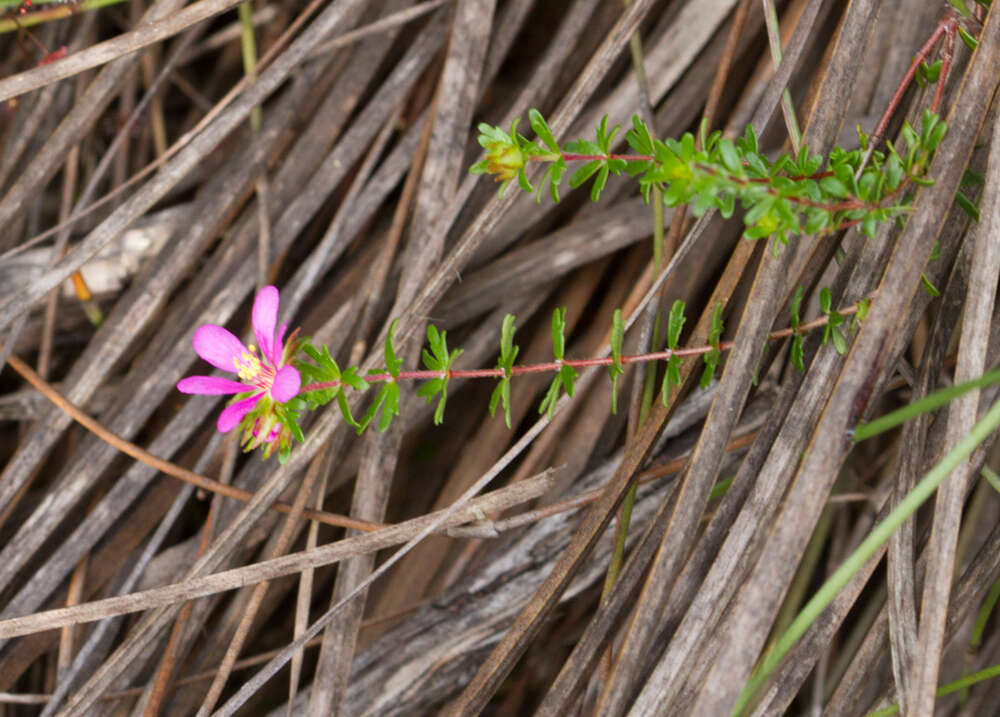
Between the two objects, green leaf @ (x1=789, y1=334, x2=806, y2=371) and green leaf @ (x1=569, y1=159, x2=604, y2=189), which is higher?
green leaf @ (x1=569, y1=159, x2=604, y2=189)

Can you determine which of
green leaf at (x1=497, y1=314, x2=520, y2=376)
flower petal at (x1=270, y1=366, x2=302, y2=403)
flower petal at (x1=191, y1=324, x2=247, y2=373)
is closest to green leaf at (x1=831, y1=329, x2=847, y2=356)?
green leaf at (x1=497, y1=314, x2=520, y2=376)

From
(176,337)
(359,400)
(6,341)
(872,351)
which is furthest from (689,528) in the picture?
(6,341)

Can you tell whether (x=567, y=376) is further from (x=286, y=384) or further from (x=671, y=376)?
(x=286, y=384)

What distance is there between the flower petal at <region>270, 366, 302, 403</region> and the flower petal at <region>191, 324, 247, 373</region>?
0.48ft

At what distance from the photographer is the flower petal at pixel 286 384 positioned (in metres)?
0.83

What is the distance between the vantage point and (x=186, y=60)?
165 cm

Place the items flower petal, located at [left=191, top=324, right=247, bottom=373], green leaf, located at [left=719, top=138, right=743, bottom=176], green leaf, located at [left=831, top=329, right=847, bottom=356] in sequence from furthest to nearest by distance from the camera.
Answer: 1. flower petal, located at [left=191, top=324, right=247, bottom=373]
2. green leaf, located at [left=831, top=329, right=847, bottom=356]
3. green leaf, located at [left=719, top=138, right=743, bottom=176]

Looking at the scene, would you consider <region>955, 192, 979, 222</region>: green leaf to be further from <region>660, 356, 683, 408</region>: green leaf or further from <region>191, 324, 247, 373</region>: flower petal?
<region>191, 324, 247, 373</region>: flower petal

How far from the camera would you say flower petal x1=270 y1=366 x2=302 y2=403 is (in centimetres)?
83

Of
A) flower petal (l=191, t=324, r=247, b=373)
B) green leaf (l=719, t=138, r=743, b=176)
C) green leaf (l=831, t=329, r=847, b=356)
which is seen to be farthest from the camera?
flower petal (l=191, t=324, r=247, b=373)

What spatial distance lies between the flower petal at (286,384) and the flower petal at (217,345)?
0.48 ft

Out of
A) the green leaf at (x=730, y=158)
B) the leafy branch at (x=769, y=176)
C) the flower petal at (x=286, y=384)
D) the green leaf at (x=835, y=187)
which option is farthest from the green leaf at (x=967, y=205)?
the flower petal at (x=286, y=384)

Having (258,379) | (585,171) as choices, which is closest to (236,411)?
(258,379)

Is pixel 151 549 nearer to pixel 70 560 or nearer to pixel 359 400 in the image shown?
pixel 70 560
